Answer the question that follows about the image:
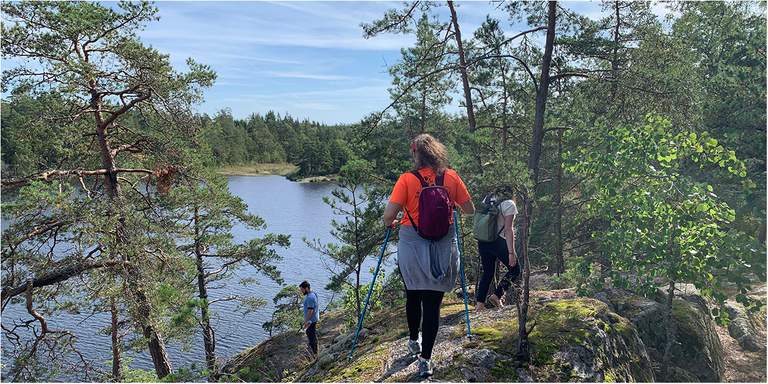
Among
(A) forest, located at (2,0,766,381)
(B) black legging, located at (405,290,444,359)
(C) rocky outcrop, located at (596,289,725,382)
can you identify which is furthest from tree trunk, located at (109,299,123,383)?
(C) rocky outcrop, located at (596,289,725,382)

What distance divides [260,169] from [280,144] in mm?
16557

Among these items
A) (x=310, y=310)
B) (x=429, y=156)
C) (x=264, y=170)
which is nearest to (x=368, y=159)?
(x=310, y=310)

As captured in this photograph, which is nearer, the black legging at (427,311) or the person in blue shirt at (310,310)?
the black legging at (427,311)

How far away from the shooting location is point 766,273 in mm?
4168

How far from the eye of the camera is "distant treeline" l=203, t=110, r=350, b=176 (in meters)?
74.6

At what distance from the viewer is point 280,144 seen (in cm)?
10475

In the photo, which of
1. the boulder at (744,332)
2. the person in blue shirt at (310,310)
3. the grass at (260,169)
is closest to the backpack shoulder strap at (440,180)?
the boulder at (744,332)

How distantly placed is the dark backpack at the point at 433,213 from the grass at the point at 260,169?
79466 mm

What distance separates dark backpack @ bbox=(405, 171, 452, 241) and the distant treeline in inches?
2347

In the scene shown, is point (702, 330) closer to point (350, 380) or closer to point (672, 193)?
point (672, 193)

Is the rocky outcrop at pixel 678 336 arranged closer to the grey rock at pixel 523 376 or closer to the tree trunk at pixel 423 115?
the grey rock at pixel 523 376

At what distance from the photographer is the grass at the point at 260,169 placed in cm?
8275

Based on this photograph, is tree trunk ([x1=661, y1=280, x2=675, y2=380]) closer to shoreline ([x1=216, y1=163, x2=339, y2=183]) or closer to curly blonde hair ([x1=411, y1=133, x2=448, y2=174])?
curly blonde hair ([x1=411, y1=133, x2=448, y2=174])

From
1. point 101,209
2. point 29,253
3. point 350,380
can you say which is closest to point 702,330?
point 350,380
